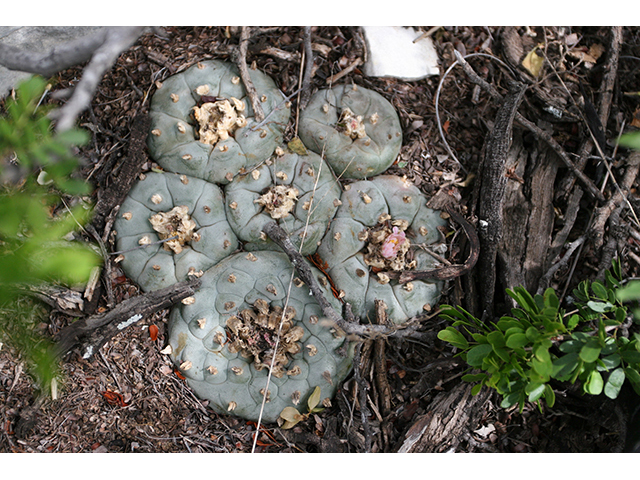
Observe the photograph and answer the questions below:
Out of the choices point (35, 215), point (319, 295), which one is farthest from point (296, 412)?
point (35, 215)

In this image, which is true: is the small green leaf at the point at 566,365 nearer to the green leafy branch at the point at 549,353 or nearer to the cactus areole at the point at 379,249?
the green leafy branch at the point at 549,353

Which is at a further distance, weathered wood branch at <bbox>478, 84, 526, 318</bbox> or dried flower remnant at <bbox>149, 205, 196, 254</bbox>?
weathered wood branch at <bbox>478, 84, 526, 318</bbox>

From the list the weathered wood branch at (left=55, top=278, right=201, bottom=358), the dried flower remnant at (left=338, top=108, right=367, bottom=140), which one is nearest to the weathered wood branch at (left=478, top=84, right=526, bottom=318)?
the dried flower remnant at (left=338, top=108, right=367, bottom=140)

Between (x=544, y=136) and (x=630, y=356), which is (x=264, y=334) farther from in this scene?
(x=544, y=136)

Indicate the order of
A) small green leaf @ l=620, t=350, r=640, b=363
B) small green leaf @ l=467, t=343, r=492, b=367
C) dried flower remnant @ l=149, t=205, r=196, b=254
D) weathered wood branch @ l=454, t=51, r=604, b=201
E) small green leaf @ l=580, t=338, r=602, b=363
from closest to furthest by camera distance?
small green leaf @ l=580, t=338, r=602, b=363, small green leaf @ l=620, t=350, r=640, b=363, small green leaf @ l=467, t=343, r=492, b=367, dried flower remnant @ l=149, t=205, r=196, b=254, weathered wood branch @ l=454, t=51, r=604, b=201

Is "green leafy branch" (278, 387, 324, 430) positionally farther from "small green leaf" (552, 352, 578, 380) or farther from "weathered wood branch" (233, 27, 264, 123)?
"weathered wood branch" (233, 27, 264, 123)

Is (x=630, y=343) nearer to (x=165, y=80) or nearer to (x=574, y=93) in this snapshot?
(x=574, y=93)

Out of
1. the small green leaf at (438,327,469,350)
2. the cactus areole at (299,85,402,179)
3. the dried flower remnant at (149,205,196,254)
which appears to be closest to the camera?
the small green leaf at (438,327,469,350)

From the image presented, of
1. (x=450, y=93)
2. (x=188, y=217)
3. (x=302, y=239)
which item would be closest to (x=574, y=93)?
(x=450, y=93)
